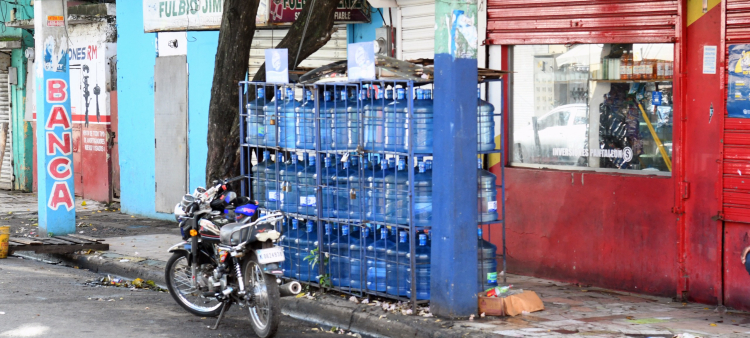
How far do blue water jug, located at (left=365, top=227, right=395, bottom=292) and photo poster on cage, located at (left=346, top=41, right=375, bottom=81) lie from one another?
1371 mm

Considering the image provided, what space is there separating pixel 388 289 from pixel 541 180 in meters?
2.45

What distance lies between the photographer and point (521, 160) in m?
9.80

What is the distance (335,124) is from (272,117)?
875 mm

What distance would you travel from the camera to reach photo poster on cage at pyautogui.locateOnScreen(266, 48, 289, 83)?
833 cm

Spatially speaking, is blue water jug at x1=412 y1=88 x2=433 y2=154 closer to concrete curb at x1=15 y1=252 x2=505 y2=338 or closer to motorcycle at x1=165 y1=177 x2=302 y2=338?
motorcycle at x1=165 y1=177 x2=302 y2=338

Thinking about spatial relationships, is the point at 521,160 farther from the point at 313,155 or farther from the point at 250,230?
the point at 250,230

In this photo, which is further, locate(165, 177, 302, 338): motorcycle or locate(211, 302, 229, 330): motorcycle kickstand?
locate(211, 302, 229, 330): motorcycle kickstand

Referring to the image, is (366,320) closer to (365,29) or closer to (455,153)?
(455,153)

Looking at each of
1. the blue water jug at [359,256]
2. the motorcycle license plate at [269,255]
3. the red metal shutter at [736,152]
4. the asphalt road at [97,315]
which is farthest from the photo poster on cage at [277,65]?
the red metal shutter at [736,152]

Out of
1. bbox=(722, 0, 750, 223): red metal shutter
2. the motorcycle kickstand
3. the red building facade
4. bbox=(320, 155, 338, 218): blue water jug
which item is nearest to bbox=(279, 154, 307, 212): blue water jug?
bbox=(320, 155, 338, 218): blue water jug

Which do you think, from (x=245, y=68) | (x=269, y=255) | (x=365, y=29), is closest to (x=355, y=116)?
(x=269, y=255)

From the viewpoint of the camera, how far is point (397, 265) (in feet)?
25.1

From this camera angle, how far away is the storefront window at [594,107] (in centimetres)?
848

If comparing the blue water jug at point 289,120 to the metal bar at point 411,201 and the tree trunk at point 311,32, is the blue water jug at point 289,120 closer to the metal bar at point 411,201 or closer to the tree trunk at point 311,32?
the tree trunk at point 311,32
